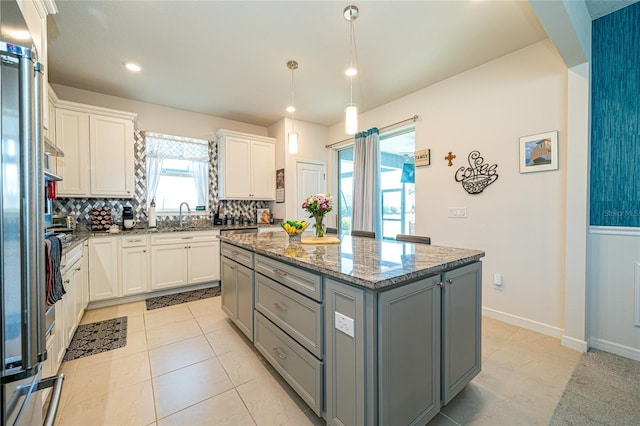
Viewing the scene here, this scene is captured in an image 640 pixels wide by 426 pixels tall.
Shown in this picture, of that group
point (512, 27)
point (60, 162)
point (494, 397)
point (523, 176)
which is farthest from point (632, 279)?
point (60, 162)

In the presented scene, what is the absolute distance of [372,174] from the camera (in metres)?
4.22

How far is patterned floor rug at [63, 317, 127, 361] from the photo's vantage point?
2248 mm

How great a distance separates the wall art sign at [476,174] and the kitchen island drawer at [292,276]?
248cm

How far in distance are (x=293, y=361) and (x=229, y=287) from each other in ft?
4.23

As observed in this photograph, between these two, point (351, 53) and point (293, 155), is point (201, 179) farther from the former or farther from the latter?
point (351, 53)

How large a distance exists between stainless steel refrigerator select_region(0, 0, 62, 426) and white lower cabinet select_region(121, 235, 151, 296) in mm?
2992

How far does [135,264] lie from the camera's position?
136 inches

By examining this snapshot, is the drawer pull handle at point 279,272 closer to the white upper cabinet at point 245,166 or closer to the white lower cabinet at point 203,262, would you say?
the white lower cabinet at point 203,262

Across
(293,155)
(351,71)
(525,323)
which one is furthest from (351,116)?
(525,323)

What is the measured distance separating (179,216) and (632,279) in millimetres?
5321

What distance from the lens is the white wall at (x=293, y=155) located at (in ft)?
15.6

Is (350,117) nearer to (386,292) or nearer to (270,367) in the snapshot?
(386,292)

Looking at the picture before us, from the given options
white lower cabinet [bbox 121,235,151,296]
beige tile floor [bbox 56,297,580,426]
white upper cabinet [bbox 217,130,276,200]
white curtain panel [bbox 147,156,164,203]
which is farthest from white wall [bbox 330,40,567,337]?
white curtain panel [bbox 147,156,164,203]

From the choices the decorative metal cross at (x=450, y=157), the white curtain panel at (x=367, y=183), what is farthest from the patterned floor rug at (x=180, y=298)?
the decorative metal cross at (x=450, y=157)
